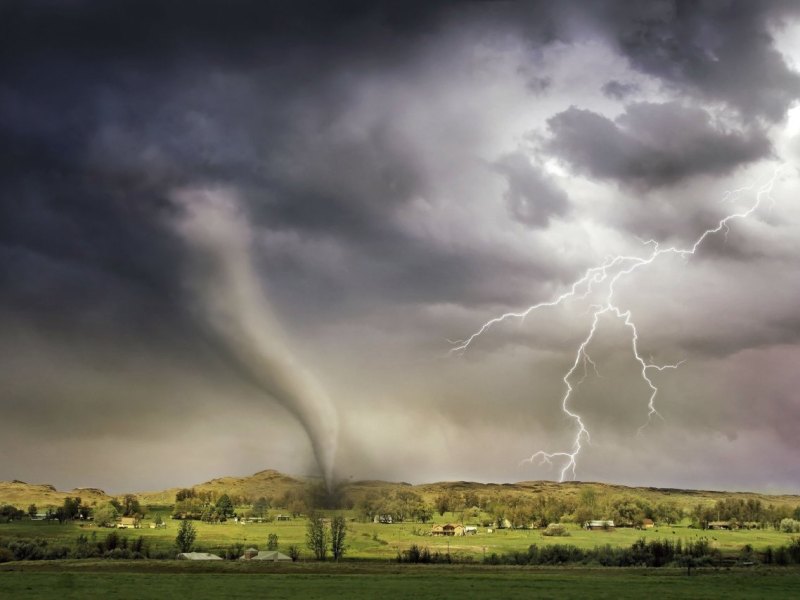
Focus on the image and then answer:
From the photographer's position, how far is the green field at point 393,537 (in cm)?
14062

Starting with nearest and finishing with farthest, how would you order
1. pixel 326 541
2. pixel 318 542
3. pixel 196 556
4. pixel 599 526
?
pixel 196 556 < pixel 318 542 < pixel 326 541 < pixel 599 526

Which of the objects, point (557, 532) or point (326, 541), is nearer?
point (326, 541)

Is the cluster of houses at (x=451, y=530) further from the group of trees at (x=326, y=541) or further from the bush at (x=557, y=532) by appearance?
the group of trees at (x=326, y=541)

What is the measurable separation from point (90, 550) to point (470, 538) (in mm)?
79484

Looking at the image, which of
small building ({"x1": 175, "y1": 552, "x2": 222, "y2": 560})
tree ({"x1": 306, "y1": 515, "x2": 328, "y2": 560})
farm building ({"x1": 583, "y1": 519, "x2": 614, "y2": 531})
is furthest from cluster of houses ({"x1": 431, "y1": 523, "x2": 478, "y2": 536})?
small building ({"x1": 175, "y1": 552, "x2": 222, "y2": 560})

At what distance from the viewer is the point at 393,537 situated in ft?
545

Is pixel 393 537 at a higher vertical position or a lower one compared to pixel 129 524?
lower

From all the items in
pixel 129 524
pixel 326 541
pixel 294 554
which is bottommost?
pixel 129 524

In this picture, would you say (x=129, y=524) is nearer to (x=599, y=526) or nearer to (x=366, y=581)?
(x=599, y=526)

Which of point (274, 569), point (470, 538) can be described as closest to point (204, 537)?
point (470, 538)

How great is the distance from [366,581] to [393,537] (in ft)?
292

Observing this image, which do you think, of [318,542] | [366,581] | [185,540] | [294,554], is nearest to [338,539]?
[318,542]

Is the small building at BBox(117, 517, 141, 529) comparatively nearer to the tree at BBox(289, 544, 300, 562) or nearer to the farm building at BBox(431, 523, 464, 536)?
the tree at BBox(289, 544, 300, 562)

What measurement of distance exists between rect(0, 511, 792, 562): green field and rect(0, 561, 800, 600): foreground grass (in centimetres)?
2953
